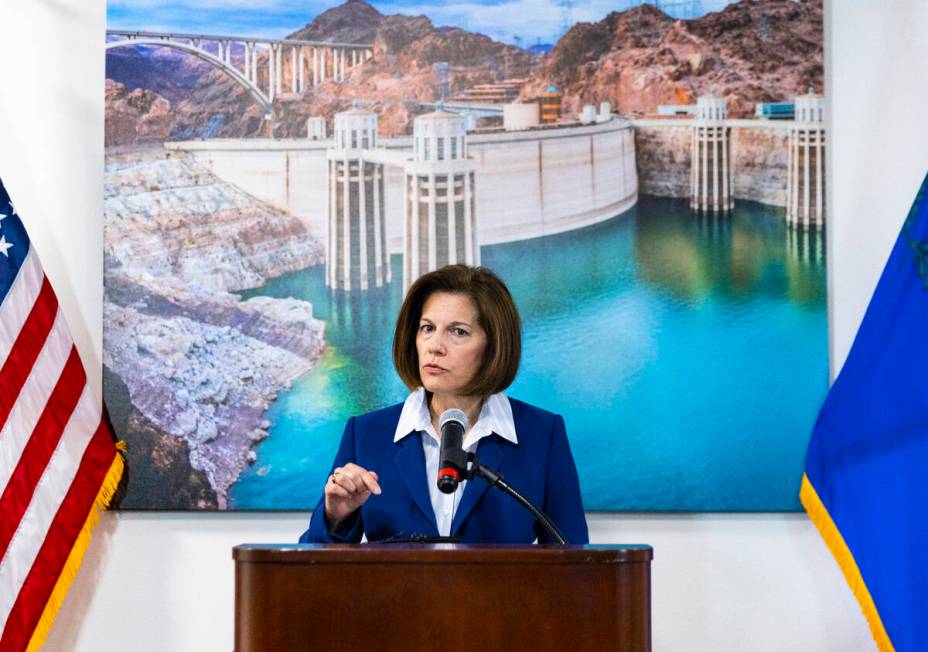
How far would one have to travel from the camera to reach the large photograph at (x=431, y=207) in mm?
3094

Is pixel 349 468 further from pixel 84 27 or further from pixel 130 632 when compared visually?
pixel 84 27

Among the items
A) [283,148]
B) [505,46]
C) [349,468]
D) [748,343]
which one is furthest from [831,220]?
[349,468]

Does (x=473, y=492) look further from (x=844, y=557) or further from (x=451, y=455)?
(x=844, y=557)

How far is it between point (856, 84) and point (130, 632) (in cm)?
248

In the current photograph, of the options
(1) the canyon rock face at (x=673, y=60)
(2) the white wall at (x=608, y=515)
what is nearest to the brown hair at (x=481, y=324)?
(2) the white wall at (x=608, y=515)

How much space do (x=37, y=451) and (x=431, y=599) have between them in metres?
1.73

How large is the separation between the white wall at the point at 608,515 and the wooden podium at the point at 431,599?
1.59 m

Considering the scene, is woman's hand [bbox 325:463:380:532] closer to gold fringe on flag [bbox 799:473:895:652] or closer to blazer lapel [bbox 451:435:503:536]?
blazer lapel [bbox 451:435:503:536]

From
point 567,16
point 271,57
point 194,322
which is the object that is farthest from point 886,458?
point 271,57

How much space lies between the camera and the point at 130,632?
3.06m

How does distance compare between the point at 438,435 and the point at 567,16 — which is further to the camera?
the point at 567,16

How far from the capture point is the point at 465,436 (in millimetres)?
2230

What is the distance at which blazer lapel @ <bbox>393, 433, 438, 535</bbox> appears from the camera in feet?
7.00

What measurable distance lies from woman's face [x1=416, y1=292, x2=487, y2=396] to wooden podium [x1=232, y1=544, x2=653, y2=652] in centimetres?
75
